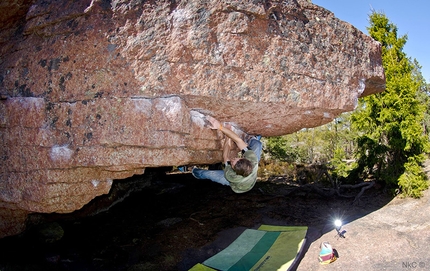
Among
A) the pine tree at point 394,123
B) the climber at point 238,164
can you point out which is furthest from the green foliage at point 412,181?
the climber at point 238,164

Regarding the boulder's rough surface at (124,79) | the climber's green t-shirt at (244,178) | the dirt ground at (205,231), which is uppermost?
the boulder's rough surface at (124,79)

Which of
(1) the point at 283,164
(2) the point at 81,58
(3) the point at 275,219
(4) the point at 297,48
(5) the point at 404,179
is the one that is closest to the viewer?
(2) the point at 81,58

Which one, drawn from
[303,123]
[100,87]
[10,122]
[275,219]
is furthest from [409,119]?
[10,122]

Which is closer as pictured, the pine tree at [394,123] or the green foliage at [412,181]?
the green foliage at [412,181]

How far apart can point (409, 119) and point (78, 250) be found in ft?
29.7

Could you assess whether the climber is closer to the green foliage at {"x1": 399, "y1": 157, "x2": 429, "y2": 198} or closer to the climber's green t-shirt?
the climber's green t-shirt

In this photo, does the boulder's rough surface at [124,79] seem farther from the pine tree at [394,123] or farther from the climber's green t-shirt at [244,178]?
the pine tree at [394,123]

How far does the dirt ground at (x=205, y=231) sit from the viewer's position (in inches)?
190

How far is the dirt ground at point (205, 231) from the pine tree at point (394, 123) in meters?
0.74

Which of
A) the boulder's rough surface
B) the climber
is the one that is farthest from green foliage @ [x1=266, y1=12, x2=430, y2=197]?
the boulder's rough surface

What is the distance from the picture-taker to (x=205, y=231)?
614 centimetres

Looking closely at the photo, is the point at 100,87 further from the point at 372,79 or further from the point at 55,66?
the point at 372,79

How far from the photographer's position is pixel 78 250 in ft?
17.7

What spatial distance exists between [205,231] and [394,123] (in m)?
6.32
